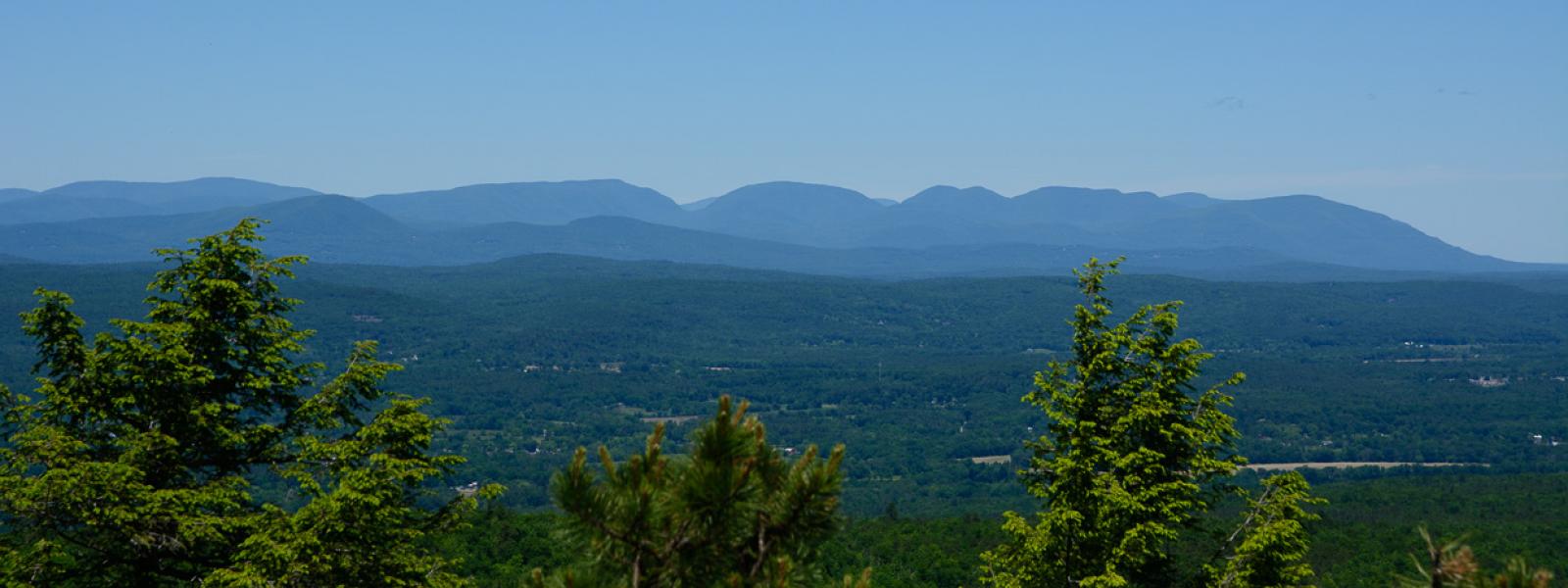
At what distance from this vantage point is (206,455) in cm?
1540

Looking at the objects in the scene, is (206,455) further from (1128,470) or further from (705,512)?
(1128,470)

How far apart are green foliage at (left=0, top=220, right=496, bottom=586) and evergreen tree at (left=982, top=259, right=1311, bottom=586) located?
844 cm

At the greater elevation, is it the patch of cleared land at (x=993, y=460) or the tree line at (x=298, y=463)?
the tree line at (x=298, y=463)

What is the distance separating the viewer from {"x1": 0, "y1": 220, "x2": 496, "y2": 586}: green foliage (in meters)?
13.4

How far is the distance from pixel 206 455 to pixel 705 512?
9.84m

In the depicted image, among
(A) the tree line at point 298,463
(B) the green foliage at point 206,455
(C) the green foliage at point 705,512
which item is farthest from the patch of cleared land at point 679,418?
(C) the green foliage at point 705,512

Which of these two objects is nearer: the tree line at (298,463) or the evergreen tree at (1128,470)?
the tree line at (298,463)

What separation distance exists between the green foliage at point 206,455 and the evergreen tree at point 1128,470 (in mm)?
8435

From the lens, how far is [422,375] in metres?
198

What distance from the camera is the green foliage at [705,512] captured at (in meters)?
8.13

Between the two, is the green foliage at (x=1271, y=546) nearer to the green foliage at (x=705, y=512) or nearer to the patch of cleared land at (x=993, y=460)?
the green foliage at (x=705, y=512)

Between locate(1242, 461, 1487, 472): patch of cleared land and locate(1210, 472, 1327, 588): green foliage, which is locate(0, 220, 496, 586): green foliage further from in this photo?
locate(1242, 461, 1487, 472): patch of cleared land

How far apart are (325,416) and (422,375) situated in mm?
190476

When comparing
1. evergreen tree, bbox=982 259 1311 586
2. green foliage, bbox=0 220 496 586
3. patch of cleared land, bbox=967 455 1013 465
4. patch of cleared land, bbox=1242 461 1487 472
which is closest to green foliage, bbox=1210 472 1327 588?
evergreen tree, bbox=982 259 1311 586
